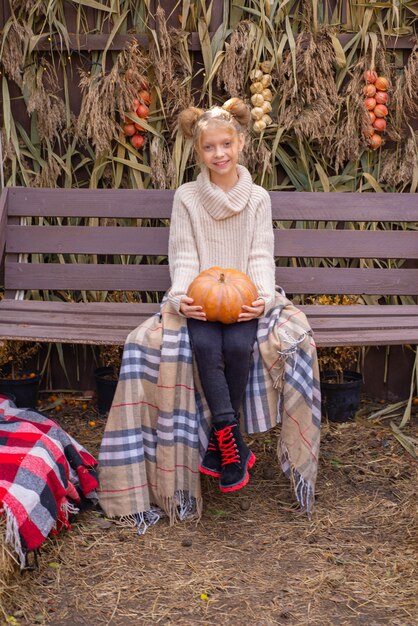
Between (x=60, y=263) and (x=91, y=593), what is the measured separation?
2.00 meters

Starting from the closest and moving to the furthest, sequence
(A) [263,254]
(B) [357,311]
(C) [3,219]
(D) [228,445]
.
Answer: (D) [228,445], (A) [263,254], (B) [357,311], (C) [3,219]

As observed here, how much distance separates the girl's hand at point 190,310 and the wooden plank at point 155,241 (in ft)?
3.20

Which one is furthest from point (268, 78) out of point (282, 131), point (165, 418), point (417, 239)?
point (165, 418)

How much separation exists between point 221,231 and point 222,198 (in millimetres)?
145

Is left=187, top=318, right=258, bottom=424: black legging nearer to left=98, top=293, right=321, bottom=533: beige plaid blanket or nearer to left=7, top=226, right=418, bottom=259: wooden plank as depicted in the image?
left=98, top=293, right=321, bottom=533: beige plaid blanket

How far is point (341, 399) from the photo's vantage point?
13.6 feet

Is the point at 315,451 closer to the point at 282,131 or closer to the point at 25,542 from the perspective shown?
the point at 25,542

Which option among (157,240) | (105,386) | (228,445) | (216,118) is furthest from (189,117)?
(105,386)

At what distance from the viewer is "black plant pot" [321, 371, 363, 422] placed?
13.5ft

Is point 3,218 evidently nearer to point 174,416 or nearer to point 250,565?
point 174,416

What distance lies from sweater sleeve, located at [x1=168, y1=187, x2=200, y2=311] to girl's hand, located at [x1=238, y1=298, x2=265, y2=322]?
364mm

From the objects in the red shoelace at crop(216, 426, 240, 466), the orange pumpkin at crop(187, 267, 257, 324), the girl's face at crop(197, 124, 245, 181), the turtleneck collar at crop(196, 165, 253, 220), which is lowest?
the red shoelace at crop(216, 426, 240, 466)

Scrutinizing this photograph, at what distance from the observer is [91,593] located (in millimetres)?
2525

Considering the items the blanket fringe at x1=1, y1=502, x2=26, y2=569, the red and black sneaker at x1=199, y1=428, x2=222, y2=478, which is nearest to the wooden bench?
the red and black sneaker at x1=199, y1=428, x2=222, y2=478
